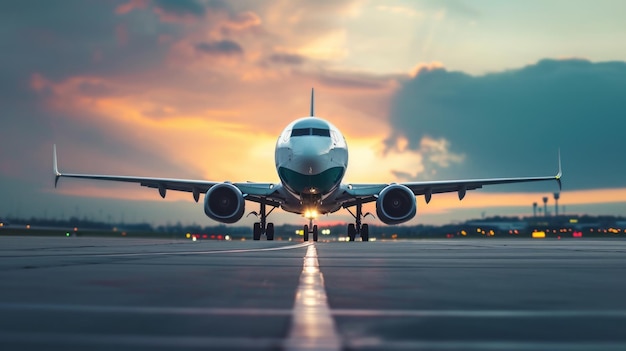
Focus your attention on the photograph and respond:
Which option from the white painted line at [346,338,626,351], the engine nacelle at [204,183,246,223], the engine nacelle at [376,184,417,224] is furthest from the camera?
the engine nacelle at [376,184,417,224]

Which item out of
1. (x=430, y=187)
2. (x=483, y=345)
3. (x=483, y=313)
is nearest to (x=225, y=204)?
(x=430, y=187)

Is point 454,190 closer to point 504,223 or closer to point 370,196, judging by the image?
point 370,196

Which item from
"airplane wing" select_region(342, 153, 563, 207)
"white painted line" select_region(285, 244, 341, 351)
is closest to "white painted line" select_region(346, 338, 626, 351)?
"white painted line" select_region(285, 244, 341, 351)

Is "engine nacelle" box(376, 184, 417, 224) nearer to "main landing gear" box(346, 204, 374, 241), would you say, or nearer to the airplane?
the airplane

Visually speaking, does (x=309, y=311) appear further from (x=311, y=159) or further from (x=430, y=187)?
(x=430, y=187)

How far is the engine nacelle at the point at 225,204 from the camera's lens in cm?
2712

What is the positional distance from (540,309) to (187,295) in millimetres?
2665

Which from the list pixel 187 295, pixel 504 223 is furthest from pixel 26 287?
pixel 504 223

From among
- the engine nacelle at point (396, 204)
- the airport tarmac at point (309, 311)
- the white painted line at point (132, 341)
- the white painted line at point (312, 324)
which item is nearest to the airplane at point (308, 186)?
the engine nacelle at point (396, 204)

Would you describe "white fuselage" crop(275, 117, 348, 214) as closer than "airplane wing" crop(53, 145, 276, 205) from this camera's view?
Yes

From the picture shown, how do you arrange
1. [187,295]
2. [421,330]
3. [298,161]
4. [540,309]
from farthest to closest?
[298,161] < [187,295] < [540,309] < [421,330]

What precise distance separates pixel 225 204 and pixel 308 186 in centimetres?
336

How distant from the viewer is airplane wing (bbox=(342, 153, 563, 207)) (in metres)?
30.3

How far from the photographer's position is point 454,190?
34438mm
